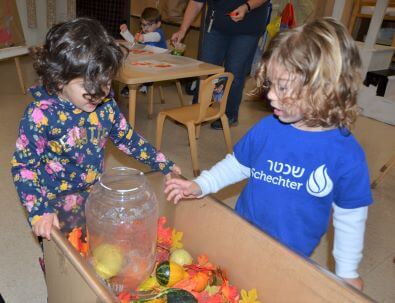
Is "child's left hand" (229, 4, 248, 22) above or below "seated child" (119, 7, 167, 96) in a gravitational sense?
above

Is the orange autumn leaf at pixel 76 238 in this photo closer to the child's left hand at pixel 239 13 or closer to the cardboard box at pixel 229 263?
the cardboard box at pixel 229 263

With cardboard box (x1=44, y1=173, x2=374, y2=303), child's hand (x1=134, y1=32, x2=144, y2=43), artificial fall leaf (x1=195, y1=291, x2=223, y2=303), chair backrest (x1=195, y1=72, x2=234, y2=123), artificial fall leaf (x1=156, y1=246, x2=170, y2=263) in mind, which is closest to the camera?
cardboard box (x1=44, y1=173, x2=374, y2=303)

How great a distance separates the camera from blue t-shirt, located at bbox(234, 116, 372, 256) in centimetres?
78

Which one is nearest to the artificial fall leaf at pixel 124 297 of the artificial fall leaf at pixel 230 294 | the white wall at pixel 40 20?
the artificial fall leaf at pixel 230 294

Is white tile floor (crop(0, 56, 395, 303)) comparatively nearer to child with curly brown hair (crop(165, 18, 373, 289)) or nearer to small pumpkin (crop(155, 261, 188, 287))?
small pumpkin (crop(155, 261, 188, 287))

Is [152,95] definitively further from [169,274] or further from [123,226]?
[169,274]

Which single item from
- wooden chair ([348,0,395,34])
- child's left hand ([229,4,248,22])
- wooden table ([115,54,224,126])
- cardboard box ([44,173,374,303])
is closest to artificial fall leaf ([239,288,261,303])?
cardboard box ([44,173,374,303])

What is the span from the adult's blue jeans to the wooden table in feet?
1.02

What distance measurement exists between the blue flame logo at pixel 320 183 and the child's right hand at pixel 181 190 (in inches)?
10.5

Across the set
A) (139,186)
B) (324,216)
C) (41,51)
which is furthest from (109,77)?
(324,216)

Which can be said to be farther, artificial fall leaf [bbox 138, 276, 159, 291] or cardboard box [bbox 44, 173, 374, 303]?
artificial fall leaf [bbox 138, 276, 159, 291]

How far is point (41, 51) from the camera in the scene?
91cm

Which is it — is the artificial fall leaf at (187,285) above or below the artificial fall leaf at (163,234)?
below

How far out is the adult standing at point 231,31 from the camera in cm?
243
